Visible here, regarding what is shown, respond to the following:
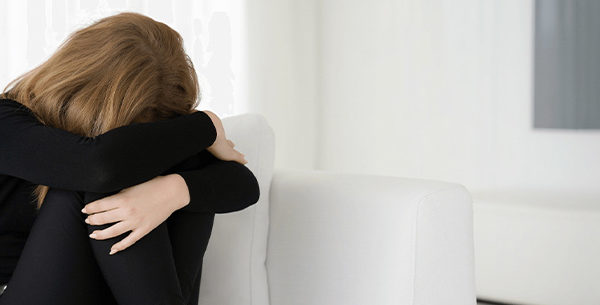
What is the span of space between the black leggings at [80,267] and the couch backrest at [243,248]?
0.29m

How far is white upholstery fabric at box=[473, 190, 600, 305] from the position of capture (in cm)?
264

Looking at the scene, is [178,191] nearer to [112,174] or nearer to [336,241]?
[112,174]

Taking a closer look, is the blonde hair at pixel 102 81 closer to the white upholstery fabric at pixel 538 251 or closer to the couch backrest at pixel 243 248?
the couch backrest at pixel 243 248

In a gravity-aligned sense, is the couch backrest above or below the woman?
below

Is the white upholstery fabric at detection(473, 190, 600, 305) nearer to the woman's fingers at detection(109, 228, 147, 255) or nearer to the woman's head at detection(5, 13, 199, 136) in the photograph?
the woman's head at detection(5, 13, 199, 136)

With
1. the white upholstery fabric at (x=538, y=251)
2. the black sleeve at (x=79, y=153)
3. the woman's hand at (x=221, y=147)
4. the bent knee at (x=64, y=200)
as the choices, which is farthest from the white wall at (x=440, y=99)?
the bent knee at (x=64, y=200)

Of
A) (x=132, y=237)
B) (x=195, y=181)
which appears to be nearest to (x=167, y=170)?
(x=195, y=181)

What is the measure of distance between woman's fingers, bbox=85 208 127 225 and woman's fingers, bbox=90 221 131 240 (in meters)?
0.01

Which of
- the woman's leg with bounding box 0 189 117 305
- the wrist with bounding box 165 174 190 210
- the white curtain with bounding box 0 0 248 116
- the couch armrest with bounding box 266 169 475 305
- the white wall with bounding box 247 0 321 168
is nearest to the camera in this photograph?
the woman's leg with bounding box 0 189 117 305

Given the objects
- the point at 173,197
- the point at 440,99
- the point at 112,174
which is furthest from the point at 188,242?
the point at 440,99

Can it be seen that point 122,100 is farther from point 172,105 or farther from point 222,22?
point 222,22

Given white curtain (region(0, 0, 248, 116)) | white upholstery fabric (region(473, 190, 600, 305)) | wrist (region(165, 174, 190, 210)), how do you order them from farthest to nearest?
white upholstery fabric (region(473, 190, 600, 305))
white curtain (region(0, 0, 248, 116))
wrist (region(165, 174, 190, 210))

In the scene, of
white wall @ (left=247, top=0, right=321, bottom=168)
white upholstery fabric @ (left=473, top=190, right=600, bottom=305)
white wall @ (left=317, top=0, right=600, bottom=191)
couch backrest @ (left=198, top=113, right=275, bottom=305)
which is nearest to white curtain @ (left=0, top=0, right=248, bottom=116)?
white wall @ (left=247, top=0, right=321, bottom=168)

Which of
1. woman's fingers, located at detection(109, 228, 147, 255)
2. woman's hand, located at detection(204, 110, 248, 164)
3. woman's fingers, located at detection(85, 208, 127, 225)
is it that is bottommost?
woman's fingers, located at detection(109, 228, 147, 255)
